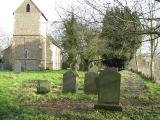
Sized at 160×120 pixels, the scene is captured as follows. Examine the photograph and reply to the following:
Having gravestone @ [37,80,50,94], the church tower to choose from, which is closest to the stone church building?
the church tower

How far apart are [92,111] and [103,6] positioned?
3781 mm

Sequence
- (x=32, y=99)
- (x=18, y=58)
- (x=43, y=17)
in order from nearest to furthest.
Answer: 1. (x=32, y=99)
2. (x=18, y=58)
3. (x=43, y=17)

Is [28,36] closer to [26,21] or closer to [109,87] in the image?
[26,21]

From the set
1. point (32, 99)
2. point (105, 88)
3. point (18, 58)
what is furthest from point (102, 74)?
point (18, 58)

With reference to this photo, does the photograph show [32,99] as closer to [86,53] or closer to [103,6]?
[103,6]

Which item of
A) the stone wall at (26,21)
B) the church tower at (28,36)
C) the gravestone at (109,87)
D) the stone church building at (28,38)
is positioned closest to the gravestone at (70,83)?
the gravestone at (109,87)

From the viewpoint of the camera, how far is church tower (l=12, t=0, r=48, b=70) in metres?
61.6

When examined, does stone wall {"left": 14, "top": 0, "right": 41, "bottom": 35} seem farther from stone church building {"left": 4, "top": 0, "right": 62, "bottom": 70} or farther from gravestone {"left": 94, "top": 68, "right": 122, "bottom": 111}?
gravestone {"left": 94, "top": 68, "right": 122, "bottom": 111}

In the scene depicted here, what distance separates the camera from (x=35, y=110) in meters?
11.0

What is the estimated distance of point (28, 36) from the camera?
206 ft

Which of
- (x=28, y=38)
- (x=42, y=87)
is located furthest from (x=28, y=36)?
(x=42, y=87)

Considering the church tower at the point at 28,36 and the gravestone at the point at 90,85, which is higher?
the church tower at the point at 28,36

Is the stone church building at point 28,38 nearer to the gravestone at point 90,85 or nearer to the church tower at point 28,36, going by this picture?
the church tower at point 28,36

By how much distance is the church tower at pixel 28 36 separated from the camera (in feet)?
202
